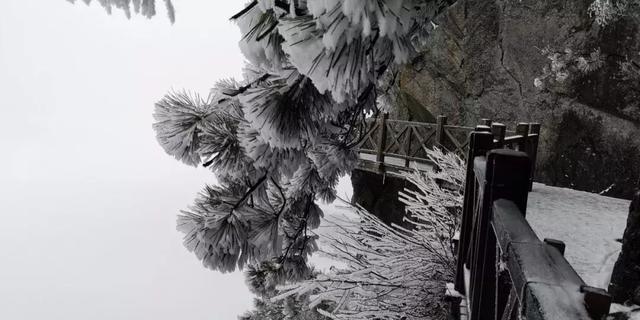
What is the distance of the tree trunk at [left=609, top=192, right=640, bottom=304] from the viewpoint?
7.42 feet

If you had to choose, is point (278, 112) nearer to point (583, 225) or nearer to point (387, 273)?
point (387, 273)

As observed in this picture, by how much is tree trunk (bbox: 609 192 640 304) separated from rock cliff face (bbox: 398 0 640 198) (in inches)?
334

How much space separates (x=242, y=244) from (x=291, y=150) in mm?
532

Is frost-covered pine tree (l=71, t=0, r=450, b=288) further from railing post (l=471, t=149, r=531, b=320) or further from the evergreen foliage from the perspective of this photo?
railing post (l=471, t=149, r=531, b=320)

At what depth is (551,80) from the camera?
35.2ft

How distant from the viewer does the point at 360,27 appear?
0.94 meters

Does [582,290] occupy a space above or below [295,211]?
above

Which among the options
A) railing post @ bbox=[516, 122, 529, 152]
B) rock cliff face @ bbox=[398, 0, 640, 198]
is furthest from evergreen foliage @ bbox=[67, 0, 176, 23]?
rock cliff face @ bbox=[398, 0, 640, 198]

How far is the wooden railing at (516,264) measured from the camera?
2.45ft

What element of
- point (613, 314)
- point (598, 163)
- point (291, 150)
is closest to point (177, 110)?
point (291, 150)

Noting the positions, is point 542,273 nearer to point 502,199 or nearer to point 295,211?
point 502,199

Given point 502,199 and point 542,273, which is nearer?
point 542,273

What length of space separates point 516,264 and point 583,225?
5351 mm

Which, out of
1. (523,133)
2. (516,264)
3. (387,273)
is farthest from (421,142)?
(516,264)
